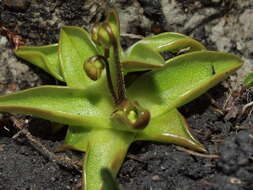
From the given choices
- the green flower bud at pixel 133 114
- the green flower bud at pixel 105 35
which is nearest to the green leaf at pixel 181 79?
the green flower bud at pixel 133 114

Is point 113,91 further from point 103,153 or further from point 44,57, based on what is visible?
point 44,57

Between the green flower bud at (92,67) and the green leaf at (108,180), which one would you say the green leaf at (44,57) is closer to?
the green flower bud at (92,67)

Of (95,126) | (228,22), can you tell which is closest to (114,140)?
(95,126)

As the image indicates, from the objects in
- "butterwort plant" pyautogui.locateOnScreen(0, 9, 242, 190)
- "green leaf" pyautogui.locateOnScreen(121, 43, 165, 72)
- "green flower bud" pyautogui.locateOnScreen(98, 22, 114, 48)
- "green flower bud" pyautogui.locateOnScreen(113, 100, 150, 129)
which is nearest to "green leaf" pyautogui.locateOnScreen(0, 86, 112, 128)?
"butterwort plant" pyautogui.locateOnScreen(0, 9, 242, 190)

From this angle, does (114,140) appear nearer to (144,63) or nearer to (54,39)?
(144,63)

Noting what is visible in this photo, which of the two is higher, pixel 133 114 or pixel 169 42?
pixel 169 42

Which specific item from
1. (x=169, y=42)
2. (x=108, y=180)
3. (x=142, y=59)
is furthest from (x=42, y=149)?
(x=169, y=42)
